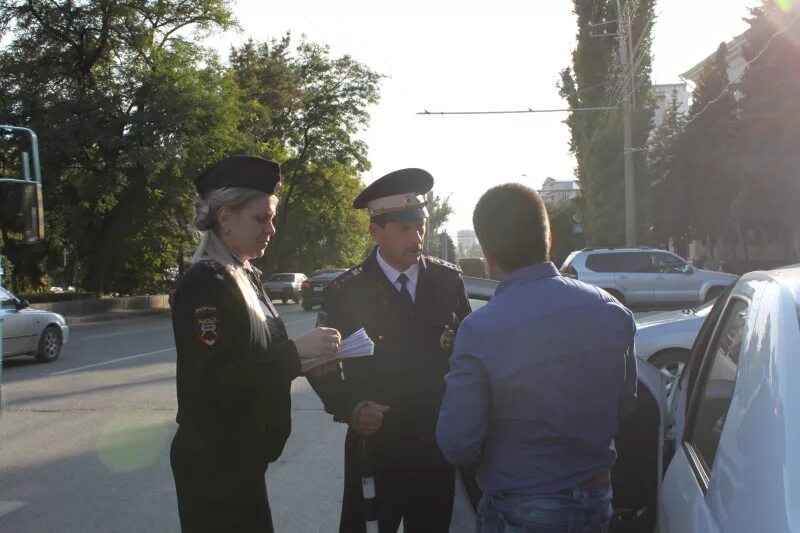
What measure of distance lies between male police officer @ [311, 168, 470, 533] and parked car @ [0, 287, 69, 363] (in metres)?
11.0

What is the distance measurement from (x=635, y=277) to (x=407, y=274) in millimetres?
19531

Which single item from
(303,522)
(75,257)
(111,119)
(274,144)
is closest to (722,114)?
(274,144)

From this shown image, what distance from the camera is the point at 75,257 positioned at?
123ft

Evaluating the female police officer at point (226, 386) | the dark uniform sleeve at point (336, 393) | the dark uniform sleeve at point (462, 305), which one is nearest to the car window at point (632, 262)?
the dark uniform sleeve at point (462, 305)

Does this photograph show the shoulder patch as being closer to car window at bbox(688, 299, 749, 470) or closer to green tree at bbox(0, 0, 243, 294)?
car window at bbox(688, 299, 749, 470)

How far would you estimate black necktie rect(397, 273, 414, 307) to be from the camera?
3.27m

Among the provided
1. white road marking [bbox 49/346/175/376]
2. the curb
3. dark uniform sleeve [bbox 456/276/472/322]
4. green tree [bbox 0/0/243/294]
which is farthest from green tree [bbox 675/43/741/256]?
dark uniform sleeve [bbox 456/276/472/322]

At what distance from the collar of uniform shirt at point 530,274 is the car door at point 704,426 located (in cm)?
55

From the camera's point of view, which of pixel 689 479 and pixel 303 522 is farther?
pixel 303 522

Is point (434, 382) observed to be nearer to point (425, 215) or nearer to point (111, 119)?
point (425, 215)

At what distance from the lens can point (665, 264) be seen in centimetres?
2189

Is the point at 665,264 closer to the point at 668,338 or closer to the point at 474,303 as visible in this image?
the point at 474,303

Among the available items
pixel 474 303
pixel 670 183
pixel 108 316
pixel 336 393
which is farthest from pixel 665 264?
pixel 670 183

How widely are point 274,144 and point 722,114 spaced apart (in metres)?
23.0
